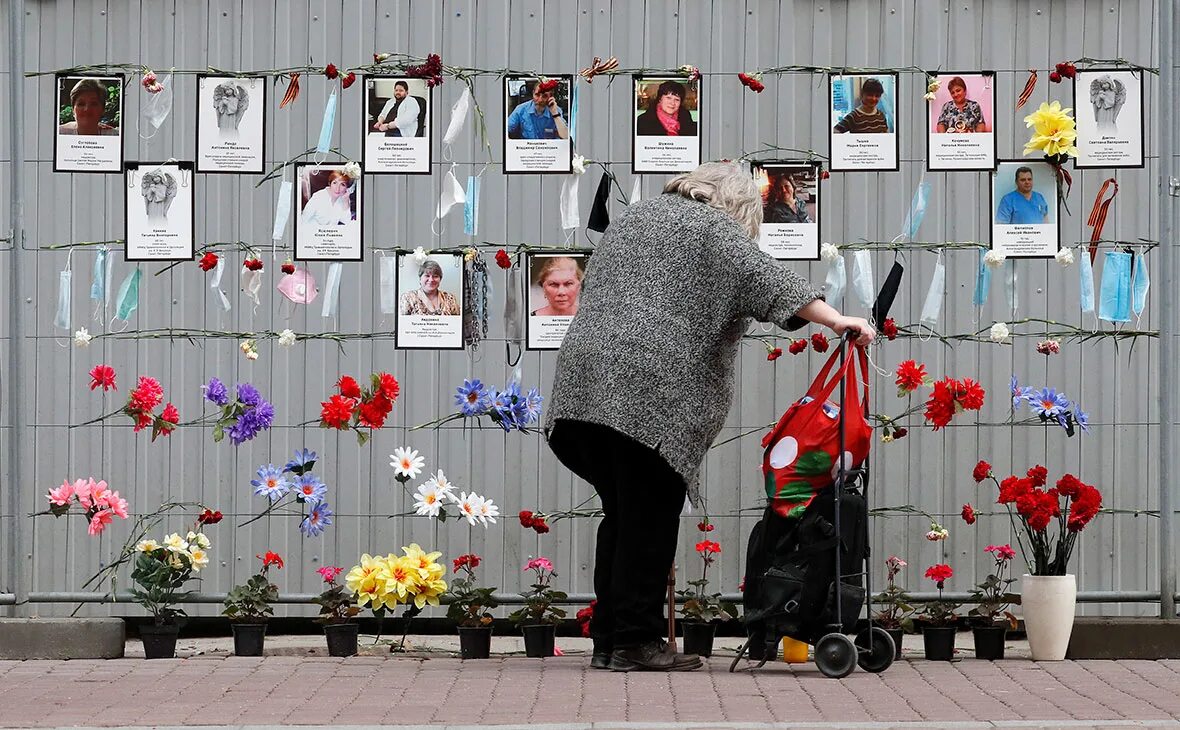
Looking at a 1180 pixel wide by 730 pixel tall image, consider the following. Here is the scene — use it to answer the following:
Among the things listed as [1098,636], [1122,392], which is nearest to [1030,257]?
[1122,392]

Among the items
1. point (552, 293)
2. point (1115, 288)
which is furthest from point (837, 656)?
point (1115, 288)

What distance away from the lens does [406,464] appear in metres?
6.89

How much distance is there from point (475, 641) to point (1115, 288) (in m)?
2.84

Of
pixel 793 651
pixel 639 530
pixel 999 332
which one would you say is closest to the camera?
pixel 639 530

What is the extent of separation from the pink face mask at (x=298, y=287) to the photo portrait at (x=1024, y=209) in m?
2.72

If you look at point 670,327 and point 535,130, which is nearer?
point 670,327

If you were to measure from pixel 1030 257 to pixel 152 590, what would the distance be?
360 centimetres

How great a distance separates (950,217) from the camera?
7219mm

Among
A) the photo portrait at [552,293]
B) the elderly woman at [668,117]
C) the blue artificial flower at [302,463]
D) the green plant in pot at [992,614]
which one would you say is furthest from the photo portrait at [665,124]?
the green plant in pot at [992,614]

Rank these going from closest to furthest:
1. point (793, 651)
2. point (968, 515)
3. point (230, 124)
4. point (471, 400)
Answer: point (793, 651) < point (968, 515) < point (471, 400) < point (230, 124)

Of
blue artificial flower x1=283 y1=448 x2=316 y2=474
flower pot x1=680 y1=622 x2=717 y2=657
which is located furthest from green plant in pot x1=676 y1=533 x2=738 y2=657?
blue artificial flower x1=283 y1=448 x2=316 y2=474

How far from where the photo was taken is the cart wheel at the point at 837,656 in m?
5.91

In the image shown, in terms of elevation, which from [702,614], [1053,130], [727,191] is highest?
[1053,130]

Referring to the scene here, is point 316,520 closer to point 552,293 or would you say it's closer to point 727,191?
point 552,293
